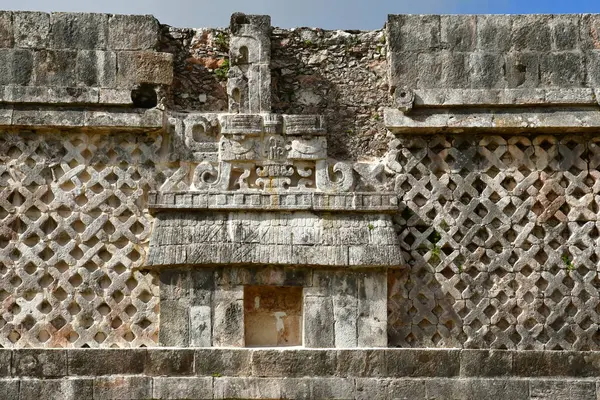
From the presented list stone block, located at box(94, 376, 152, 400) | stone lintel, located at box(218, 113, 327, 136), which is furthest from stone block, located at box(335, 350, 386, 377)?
stone lintel, located at box(218, 113, 327, 136)

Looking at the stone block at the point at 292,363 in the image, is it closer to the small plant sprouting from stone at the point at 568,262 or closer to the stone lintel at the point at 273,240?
the stone lintel at the point at 273,240

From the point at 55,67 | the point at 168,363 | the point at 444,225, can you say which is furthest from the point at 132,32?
the point at 444,225

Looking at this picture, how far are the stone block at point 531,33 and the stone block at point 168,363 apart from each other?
4.63m

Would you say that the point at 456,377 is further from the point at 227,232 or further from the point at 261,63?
the point at 261,63

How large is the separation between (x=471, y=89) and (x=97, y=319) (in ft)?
→ 14.1

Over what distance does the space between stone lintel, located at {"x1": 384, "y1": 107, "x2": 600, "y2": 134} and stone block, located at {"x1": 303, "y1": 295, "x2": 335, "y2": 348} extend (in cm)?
189

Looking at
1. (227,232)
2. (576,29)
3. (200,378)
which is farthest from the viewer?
(576,29)

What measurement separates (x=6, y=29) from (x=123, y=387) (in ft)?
13.2

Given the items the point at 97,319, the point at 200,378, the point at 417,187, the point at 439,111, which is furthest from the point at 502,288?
the point at 97,319

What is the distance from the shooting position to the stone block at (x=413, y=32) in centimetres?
954

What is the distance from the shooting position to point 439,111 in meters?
9.39

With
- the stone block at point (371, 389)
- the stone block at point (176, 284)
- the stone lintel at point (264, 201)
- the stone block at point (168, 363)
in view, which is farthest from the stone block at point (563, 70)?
the stone block at point (168, 363)

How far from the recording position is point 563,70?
9.50m

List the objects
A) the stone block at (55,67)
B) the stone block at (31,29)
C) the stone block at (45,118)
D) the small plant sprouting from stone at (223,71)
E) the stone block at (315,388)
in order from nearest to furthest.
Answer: the stone block at (315,388) → the stone block at (45,118) → the stone block at (55,67) → the stone block at (31,29) → the small plant sprouting from stone at (223,71)
